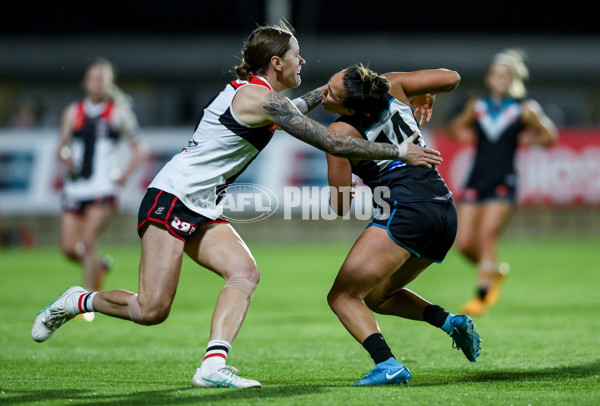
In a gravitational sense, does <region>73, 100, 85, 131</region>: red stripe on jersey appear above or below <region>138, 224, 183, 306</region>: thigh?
above

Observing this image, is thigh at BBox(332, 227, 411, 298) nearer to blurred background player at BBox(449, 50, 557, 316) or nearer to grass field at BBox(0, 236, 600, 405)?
grass field at BBox(0, 236, 600, 405)


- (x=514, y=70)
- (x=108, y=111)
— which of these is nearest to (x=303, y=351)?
(x=108, y=111)

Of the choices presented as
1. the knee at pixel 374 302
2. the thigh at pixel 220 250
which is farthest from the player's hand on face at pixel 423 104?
the thigh at pixel 220 250

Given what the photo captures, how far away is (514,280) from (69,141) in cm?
612

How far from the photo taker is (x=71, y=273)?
13438mm

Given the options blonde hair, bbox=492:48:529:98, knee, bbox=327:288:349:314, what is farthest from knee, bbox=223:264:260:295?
blonde hair, bbox=492:48:529:98

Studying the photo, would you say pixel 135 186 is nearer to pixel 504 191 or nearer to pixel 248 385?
pixel 504 191

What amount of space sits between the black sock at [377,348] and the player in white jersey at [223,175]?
0.73m

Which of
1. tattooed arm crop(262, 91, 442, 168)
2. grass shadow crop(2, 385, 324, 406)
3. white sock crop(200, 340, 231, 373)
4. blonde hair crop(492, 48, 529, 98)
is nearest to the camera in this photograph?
grass shadow crop(2, 385, 324, 406)

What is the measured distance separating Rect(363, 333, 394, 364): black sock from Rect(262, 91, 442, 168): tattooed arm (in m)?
1.01

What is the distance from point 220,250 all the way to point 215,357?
26.2 inches

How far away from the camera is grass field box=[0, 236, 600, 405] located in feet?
15.6

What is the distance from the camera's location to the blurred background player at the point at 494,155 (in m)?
9.43

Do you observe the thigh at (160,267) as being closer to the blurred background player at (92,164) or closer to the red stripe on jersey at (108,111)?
the blurred background player at (92,164)
